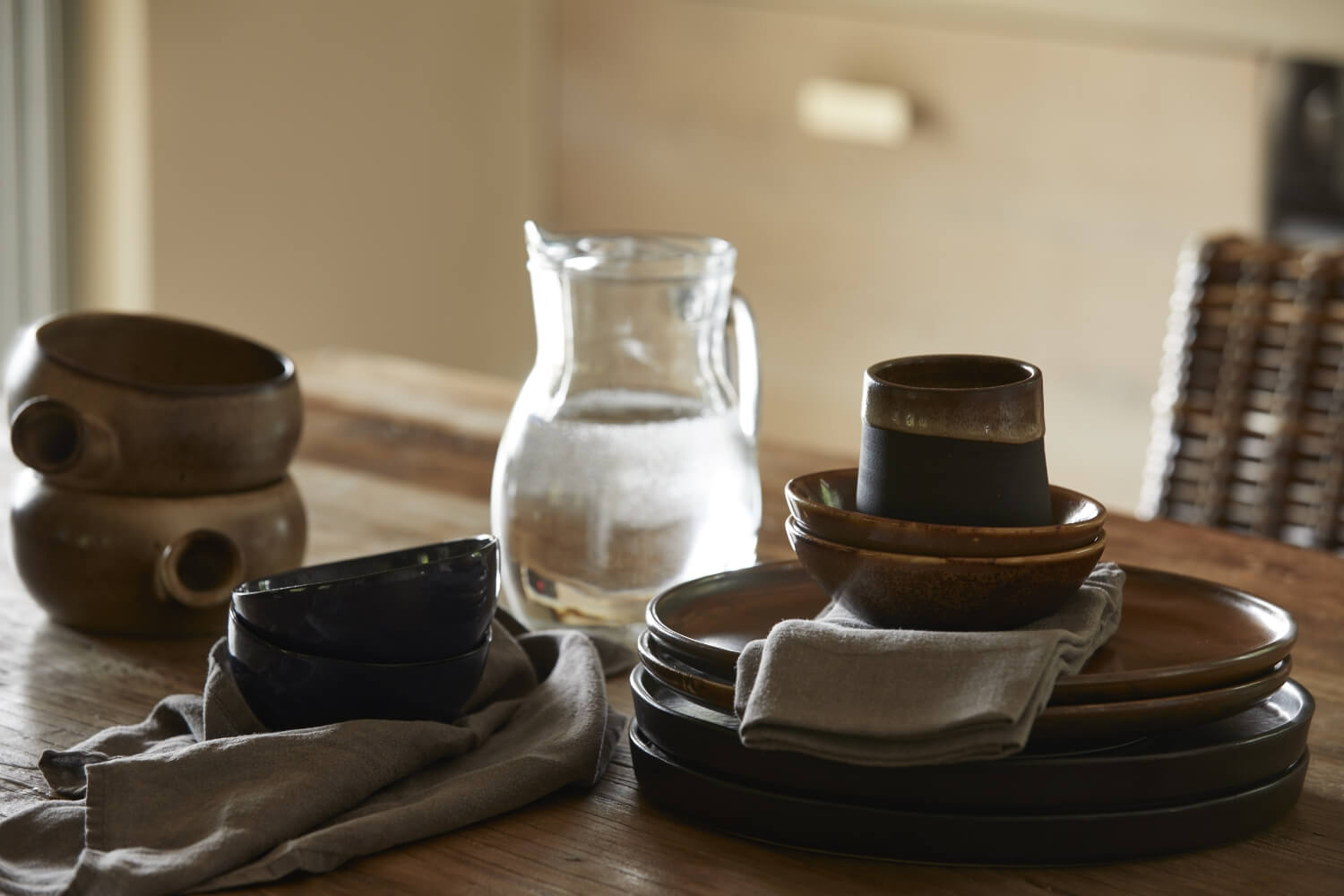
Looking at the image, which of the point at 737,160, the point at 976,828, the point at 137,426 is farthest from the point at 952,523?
the point at 737,160

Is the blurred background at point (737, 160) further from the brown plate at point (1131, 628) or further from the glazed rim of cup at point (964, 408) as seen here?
the glazed rim of cup at point (964, 408)

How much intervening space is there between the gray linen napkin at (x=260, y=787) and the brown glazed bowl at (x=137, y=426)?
0.18 m

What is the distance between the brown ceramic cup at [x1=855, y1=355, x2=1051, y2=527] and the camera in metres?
0.60

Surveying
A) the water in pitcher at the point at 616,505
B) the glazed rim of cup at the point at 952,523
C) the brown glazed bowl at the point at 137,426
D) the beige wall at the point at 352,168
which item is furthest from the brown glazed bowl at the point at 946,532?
the beige wall at the point at 352,168

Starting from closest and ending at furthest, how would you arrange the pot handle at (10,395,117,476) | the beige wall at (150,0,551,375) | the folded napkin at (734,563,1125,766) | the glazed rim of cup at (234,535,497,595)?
the folded napkin at (734,563,1125,766)
the glazed rim of cup at (234,535,497,595)
the pot handle at (10,395,117,476)
the beige wall at (150,0,551,375)

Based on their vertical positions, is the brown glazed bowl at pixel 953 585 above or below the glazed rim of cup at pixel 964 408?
below

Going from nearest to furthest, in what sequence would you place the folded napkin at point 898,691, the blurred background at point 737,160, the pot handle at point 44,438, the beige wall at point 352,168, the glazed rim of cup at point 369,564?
the folded napkin at point 898,691 → the glazed rim of cup at point 369,564 → the pot handle at point 44,438 → the blurred background at point 737,160 → the beige wall at point 352,168

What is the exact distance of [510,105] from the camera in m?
3.39

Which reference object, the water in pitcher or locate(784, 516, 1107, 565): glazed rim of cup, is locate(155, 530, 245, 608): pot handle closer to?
the water in pitcher

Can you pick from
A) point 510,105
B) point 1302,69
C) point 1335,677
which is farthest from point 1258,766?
point 510,105

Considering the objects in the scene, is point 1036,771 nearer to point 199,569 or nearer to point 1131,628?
A: point 1131,628

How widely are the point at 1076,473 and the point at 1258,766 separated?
2191mm

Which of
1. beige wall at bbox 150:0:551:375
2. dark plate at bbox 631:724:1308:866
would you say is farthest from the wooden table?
beige wall at bbox 150:0:551:375

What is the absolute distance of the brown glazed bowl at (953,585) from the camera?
59 centimetres
